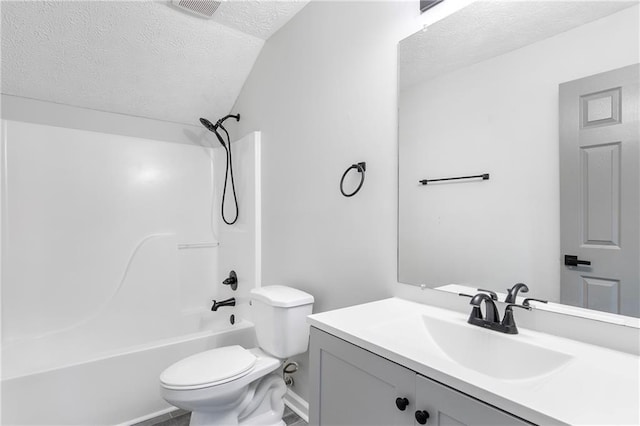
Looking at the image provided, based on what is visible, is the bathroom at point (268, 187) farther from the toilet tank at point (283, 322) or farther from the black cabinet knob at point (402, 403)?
the toilet tank at point (283, 322)

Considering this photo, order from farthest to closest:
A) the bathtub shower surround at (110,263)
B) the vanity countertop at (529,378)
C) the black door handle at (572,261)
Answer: the bathtub shower surround at (110,263)
the black door handle at (572,261)
the vanity countertop at (529,378)

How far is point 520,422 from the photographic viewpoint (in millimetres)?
639

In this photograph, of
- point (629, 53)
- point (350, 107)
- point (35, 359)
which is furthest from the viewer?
point (35, 359)

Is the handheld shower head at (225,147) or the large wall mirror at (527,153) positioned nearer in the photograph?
the large wall mirror at (527,153)

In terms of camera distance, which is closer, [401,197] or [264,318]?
[401,197]

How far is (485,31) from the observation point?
4.09ft

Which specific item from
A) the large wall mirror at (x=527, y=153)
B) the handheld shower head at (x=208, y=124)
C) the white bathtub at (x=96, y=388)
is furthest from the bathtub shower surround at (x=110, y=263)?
the large wall mirror at (x=527, y=153)

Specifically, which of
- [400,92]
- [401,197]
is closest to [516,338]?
[401,197]

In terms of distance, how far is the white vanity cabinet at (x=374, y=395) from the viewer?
740 mm

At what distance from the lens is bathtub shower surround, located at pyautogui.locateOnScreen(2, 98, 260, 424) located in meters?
1.91

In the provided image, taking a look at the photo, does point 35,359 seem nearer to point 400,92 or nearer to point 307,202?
point 307,202

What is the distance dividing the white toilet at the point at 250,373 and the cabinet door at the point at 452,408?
3.41 feet

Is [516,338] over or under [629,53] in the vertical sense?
under

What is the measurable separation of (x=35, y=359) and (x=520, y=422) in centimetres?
284
